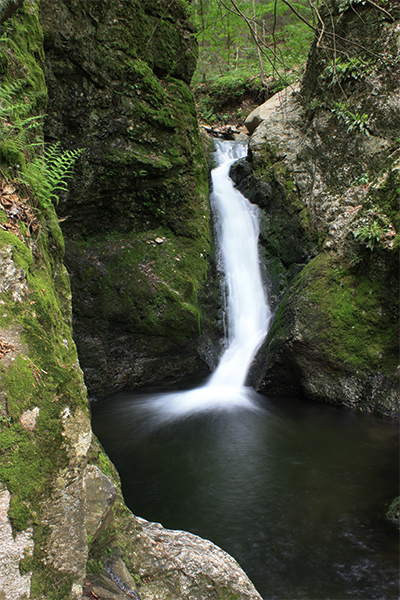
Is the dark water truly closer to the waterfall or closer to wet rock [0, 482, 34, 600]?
the waterfall

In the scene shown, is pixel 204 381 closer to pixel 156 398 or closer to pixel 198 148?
pixel 156 398

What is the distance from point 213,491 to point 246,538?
31.1 inches

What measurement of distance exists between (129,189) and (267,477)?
5.60 metres

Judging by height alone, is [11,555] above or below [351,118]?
below

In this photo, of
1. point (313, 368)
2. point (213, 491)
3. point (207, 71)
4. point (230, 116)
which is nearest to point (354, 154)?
point (313, 368)

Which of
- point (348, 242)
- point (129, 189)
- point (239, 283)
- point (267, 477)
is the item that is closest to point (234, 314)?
point (239, 283)

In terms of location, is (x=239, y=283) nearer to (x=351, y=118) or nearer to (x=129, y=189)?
(x=129, y=189)

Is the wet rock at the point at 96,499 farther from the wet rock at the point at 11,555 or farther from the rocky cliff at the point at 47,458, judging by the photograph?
the wet rock at the point at 11,555

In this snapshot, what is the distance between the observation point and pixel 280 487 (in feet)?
13.9

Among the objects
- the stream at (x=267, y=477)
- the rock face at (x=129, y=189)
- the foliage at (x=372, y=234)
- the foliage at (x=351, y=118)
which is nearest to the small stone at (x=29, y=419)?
the stream at (x=267, y=477)

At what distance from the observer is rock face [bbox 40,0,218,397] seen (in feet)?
21.5

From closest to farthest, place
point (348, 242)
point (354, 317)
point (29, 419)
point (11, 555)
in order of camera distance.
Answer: point (11, 555) → point (29, 419) → point (354, 317) → point (348, 242)

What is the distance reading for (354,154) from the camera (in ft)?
23.2

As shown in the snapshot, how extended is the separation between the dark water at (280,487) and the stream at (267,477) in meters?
0.01
